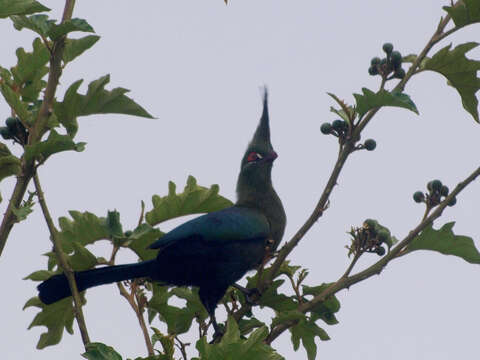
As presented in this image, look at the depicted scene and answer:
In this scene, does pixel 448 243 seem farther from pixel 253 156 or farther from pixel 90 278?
pixel 253 156

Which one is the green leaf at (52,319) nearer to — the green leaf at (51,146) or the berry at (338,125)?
the green leaf at (51,146)

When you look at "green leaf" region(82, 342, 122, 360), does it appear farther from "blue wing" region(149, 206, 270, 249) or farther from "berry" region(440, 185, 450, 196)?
"blue wing" region(149, 206, 270, 249)

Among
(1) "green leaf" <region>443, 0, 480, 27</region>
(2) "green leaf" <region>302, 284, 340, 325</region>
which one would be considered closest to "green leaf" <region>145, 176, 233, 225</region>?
(2) "green leaf" <region>302, 284, 340, 325</region>

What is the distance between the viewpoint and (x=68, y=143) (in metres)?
2.84

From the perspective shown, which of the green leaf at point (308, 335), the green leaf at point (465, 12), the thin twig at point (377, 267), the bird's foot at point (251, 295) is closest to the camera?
the thin twig at point (377, 267)

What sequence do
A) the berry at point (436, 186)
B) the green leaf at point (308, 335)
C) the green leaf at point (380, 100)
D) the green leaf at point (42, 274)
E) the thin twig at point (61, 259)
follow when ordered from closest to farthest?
the thin twig at point (61, 259), the green leaf at point (380, 100), the berry at point (436, 186), the green leaf at point (308, 335), the green leaf at point (42, 274)

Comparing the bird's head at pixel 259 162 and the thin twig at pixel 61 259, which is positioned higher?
the bird's head at pixel 259 162

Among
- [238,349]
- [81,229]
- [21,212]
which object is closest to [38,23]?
[21,212]

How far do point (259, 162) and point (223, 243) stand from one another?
38.9 inches

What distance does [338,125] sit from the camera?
10.9 feet

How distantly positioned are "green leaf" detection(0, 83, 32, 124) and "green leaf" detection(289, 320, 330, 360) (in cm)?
167

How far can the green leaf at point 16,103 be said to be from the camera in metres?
2.98

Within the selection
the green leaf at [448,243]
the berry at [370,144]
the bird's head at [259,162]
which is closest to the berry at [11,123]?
the berry at [370,144]

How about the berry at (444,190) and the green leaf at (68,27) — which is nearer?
the green leaf at (68,27)
